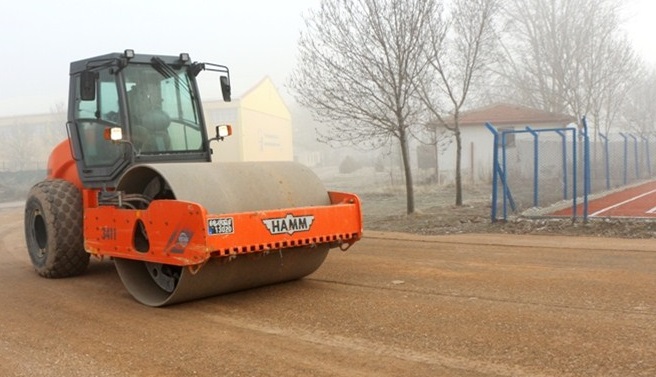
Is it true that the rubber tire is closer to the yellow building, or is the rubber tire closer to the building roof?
the building roof

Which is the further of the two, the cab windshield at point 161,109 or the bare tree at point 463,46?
the bare tree at point 463,46

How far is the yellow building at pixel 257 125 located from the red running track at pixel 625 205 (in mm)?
22275

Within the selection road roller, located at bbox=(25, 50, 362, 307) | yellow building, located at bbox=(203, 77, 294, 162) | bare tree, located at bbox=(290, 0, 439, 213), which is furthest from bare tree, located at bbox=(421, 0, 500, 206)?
yellow building, located at bbox=(203, 77, 294, 162)

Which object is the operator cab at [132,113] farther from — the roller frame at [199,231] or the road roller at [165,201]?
the roller frame at [199,231]

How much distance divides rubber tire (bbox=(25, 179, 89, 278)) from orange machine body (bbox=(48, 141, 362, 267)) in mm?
784

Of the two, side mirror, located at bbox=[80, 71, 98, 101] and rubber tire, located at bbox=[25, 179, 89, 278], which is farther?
rubber tire, located at bbox=[25, 179, 89, 278]

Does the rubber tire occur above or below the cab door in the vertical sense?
below

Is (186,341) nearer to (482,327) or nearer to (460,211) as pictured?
(482,327)

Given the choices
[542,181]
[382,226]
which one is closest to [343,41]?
[382,226]

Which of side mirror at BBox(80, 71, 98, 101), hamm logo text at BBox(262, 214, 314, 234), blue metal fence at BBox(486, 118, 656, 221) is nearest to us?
hamm logo text at BBox(262, 214, 314, 234)

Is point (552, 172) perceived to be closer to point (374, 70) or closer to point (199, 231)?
point (374, 70)

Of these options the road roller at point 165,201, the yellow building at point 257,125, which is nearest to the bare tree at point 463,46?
the road roller at point 165,201

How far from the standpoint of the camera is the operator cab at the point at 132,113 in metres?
7.80

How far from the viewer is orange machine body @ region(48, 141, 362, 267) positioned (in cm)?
600
